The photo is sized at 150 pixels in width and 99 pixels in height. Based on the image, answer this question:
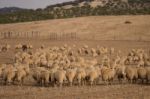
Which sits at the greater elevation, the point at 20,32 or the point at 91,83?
the point at 91,83

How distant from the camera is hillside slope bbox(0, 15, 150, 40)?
220ft

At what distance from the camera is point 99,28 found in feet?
248

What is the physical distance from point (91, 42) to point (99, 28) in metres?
21.1

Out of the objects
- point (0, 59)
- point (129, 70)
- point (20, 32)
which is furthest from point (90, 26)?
point (129, 70)

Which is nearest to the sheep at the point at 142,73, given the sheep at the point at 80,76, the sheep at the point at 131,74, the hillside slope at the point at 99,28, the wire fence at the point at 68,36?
the sheep at the point at 131,74

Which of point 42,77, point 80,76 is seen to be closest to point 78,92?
point 80,76

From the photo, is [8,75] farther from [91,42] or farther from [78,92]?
[91,42]

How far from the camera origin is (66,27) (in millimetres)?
78812

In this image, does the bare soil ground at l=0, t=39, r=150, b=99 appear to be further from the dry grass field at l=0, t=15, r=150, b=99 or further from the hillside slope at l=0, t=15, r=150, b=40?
the hillside slope at l=0, t=15, r=150, b=40

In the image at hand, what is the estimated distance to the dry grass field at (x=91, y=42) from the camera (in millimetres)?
19422

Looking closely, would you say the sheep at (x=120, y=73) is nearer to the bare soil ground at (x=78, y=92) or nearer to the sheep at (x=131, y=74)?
the sheep at (x=131, y=74)

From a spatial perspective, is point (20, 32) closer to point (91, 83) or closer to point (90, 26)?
point (90, 26)

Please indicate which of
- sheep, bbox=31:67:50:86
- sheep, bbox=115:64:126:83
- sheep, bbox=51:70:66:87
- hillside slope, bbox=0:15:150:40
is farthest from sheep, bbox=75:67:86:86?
hillside slope, bbox=0:15:150:40

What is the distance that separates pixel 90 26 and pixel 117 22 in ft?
16.3
